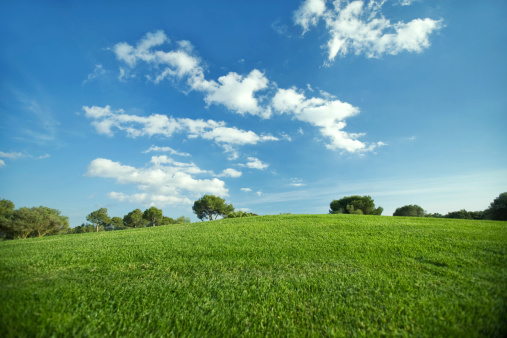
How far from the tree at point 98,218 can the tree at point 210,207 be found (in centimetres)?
3458

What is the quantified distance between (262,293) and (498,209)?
7070 centimetres

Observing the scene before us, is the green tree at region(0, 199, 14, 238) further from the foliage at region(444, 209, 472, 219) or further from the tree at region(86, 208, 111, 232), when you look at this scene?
the foliage at region(444, 209, 472, 219)

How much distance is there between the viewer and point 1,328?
3309mm

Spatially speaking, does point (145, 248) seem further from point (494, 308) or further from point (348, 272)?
point (494, 308)

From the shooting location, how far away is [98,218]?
78500 mm

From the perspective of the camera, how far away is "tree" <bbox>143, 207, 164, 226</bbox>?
84500 mm

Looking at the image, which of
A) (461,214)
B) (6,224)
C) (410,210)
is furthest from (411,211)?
(6,224)

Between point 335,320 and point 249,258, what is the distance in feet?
14.7

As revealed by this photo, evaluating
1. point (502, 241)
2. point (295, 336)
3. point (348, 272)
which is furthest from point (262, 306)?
point (502, 241)

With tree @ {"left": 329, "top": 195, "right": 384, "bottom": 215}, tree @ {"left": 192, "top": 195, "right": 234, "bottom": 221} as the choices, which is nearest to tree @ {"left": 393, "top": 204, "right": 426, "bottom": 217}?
tree @ {"left": 329, "top": 195, "right": 384, "bottom": 215}

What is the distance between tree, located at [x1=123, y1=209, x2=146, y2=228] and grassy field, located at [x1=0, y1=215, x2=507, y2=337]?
88.9 m

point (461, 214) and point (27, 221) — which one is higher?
point (27, 221)

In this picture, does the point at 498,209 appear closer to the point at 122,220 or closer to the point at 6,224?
the point at 6,224

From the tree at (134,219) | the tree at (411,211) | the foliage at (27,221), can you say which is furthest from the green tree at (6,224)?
the tree at (411,211)
